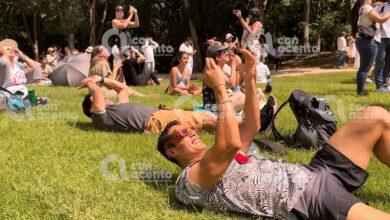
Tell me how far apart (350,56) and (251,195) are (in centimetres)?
2299

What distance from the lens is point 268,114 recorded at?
20.2 ft

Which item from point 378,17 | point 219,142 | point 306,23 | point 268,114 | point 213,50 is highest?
point 378,17

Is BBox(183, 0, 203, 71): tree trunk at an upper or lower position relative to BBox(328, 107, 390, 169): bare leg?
lower

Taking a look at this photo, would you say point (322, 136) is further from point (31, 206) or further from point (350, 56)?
point (350, 56)

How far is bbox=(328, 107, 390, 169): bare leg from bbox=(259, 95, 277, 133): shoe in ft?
7.21

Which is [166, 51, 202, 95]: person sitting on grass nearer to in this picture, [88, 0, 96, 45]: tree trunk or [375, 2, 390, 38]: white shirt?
[375, 2, 390, 38]: white shirt

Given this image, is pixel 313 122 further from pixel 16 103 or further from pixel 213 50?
pixel 16 103

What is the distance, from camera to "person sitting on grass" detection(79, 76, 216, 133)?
6816 millimetres

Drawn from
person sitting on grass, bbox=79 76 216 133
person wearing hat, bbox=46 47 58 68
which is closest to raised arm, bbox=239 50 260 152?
person sitting on grass, bbox=79 76 216 133

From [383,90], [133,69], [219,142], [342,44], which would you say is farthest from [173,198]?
[342,44]

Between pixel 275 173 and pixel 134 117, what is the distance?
3.60 metres

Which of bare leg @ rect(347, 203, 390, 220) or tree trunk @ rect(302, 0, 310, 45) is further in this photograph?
tree trunk @ rect(302, 0, 310, 45)

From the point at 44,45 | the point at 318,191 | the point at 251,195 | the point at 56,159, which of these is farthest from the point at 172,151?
the point at 44,45

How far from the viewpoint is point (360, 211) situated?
10.8 ft
